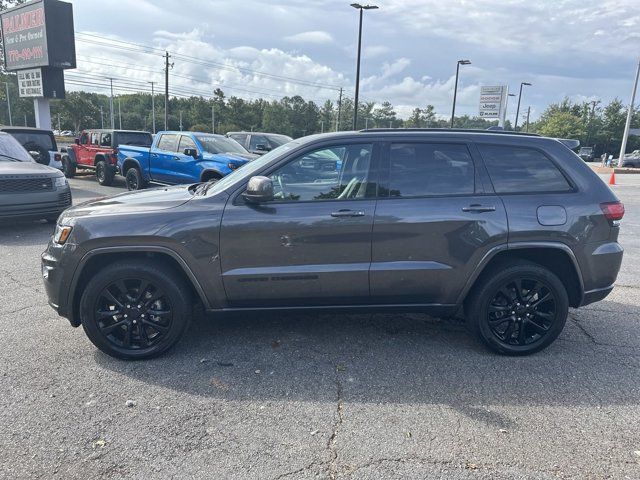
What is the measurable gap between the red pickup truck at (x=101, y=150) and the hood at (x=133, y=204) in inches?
485

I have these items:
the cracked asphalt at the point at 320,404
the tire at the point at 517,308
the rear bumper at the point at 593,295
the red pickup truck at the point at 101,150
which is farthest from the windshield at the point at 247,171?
the red pickup truck at the point at 101,150

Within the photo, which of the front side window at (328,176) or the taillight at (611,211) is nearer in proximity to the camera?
the front side window at (328,176)

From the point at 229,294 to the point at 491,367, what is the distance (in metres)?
2.14

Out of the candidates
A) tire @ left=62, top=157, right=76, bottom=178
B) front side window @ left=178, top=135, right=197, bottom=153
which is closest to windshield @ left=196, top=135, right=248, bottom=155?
front side window @ left=178, top=135, right=197, bottom=153

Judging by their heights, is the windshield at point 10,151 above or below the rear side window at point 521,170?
below

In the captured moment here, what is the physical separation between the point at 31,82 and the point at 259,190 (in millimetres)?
21281

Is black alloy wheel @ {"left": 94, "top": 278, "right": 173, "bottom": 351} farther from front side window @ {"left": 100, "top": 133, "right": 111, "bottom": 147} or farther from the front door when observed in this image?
front side window @ {"left": 100, "top": 133, "right": 111, "bottom": 147}

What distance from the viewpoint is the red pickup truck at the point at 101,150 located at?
1518 centimetres

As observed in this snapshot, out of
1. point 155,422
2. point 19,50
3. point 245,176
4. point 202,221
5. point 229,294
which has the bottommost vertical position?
point 155,422

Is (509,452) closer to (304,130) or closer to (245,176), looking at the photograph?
(245,176)

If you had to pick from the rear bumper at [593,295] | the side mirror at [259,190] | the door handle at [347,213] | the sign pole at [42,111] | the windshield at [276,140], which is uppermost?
the sign pole at [42,111]

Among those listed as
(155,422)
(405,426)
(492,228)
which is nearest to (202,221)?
(155,422)

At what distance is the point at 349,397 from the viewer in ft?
10.4

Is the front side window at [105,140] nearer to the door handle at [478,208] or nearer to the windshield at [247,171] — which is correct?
the windshield at [247,171]
